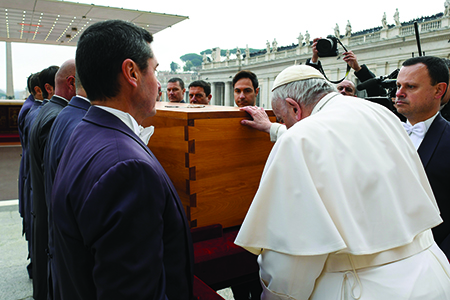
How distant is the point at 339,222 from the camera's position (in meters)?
1.26

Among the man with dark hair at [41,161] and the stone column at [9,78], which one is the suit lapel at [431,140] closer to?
the man with dark hair at [41,161]

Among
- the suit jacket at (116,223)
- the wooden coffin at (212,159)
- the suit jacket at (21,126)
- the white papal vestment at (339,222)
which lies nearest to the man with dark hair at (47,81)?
the suit jacket at (21,126)

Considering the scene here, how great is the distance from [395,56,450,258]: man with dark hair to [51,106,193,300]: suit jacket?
71.1 inches

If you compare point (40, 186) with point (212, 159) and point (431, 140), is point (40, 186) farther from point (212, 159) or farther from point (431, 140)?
point (431, 140)

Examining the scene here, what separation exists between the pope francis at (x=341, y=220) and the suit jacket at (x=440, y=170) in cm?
79

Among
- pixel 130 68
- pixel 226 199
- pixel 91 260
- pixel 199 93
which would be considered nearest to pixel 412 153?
pixel 226 199

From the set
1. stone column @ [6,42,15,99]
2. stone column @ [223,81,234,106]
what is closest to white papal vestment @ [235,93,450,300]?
stone column @ [6,42,15,99]

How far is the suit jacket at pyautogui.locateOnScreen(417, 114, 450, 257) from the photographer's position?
2046mm

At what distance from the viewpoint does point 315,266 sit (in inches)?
49.7

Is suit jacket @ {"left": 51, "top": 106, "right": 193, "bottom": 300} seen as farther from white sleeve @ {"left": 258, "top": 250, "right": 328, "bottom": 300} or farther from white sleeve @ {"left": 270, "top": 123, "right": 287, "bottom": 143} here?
white sleeve @ {"left": 270, "top": 123, "right": 287, "bottom": 143}

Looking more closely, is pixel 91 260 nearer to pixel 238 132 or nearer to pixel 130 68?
pixel 130 68

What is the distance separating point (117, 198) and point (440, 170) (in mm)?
2039

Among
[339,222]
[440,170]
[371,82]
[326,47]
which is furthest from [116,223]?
[371,82]

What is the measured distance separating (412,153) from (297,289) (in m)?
0.82
